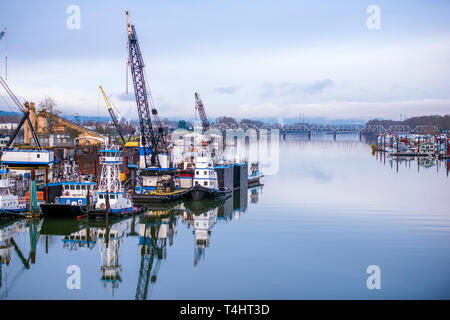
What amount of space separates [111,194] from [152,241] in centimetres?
415

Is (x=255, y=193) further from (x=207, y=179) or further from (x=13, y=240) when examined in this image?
(x=13, y=240)

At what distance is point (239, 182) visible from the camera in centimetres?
3769

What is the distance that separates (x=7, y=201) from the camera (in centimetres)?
2236

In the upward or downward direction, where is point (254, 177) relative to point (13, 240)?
upward

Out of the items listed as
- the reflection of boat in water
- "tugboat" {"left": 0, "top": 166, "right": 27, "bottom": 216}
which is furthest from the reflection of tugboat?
"tugboat" {"left": 0, "top": 166, "right": 27, "bottom": 216}

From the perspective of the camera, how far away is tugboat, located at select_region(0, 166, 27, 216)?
869 inches

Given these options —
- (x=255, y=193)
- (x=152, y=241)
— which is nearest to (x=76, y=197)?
(x=152, y=241)

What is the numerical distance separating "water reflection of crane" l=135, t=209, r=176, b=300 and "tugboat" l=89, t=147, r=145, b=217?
1.14 metres

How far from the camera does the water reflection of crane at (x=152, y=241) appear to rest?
1454cm

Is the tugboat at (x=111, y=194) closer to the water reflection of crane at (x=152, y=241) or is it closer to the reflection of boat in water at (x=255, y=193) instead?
the water reflection of crane at (x=152, y=241)

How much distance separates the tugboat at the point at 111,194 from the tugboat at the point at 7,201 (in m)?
3.43

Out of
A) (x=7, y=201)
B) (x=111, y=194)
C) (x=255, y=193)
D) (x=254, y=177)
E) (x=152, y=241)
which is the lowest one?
(x=152, y=241)

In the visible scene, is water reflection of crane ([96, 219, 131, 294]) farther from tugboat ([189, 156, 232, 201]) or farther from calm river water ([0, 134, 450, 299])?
tugboat ([189, 156, 232, 201])
